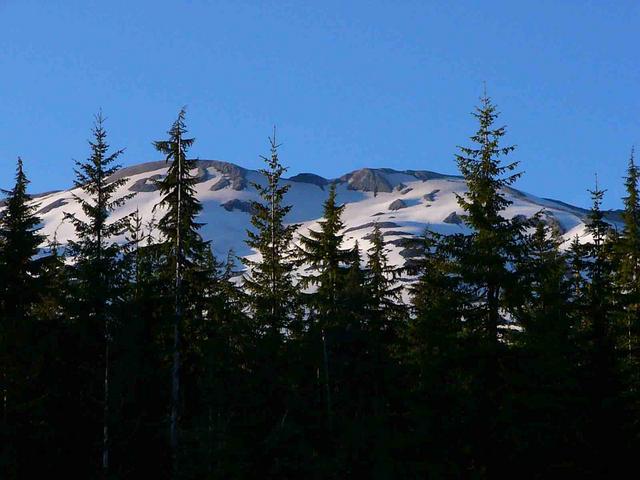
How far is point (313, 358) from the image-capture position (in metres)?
33.5

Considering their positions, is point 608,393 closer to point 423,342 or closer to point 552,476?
point 552,476

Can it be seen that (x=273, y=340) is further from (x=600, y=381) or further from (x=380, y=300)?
(x=600, y=381)

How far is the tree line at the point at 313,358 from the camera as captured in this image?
84.7ft

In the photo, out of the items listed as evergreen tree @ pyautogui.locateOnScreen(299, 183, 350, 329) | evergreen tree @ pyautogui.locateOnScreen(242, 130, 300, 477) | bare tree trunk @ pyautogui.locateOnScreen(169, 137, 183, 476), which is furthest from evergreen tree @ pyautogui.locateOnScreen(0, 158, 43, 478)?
evergreen tree @ pyautogui.locateOnScreen(299, 183, 350, 329)

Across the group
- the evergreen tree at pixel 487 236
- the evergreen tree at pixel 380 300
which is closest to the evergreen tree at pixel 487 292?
the evergreen tree at pixel 487 236

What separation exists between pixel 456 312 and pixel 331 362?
9194mm

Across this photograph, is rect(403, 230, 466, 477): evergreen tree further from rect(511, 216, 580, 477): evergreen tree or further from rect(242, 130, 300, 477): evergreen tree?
rect(242, 130, 300, 477): evergreen tree

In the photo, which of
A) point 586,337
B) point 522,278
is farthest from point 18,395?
point 586,337

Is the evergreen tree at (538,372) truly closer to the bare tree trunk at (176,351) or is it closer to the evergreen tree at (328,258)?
the evergreen tree at (328,258)

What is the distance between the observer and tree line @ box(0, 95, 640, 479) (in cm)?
2583

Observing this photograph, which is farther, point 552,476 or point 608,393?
point 608,393

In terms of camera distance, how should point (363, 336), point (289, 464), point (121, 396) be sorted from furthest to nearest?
point (363, 336), point (121, 396), point (289, 464)

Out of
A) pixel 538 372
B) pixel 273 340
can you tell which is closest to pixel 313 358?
pixel 273 340

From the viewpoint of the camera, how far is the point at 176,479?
1048 inches
